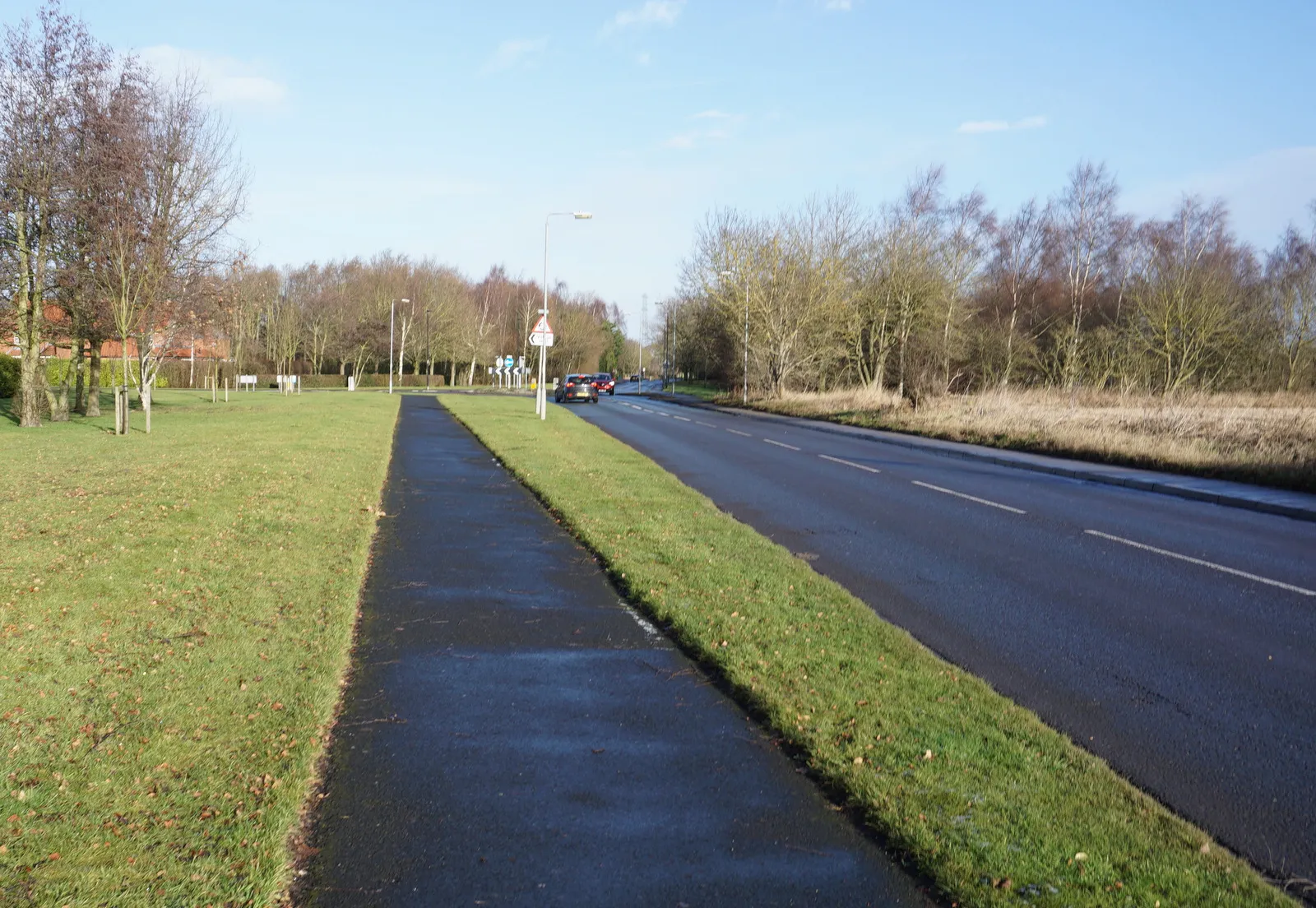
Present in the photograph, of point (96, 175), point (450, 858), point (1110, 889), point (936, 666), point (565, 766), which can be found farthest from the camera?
point (96, 175)

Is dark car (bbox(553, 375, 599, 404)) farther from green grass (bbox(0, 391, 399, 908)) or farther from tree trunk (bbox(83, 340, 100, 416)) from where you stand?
green grass (bbox(0, 391, 399, 908))

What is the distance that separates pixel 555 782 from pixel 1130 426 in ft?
75.5

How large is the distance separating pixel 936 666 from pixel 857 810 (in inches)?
84.5

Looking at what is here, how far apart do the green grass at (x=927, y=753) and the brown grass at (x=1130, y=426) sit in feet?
41.2

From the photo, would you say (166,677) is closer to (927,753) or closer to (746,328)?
(927,753)

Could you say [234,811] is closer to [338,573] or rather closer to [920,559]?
[338,573]

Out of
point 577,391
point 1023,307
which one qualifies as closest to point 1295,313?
point 1023,307

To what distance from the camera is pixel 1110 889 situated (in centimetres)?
340

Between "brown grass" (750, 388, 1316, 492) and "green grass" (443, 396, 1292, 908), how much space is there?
41.2 feet

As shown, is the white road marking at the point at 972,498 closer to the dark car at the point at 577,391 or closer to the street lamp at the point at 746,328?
the street lamp at the point at 746,328

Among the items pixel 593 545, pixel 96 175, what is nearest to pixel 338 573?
pixel 593 545

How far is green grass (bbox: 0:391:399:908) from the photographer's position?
352 cm

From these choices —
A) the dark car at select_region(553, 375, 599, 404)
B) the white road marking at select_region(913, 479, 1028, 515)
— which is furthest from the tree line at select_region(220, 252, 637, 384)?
the white road marking at select_region(913, 479, 1028, 515)

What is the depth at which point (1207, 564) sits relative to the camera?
32.2ft
